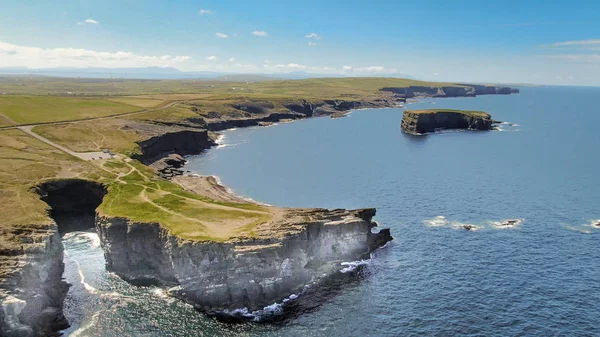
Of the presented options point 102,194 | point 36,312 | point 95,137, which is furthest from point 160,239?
point 95,137

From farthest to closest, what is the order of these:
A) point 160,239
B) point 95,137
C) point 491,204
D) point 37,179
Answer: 1. point 95,137
2. point 491,204
3. point 37,179
4. point 160,239

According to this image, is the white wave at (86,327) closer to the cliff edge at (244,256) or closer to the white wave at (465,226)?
the cliff edge at (244,256)

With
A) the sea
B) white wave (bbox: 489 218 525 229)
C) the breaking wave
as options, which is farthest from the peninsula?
white wave (bbox: 489 218 525 229)

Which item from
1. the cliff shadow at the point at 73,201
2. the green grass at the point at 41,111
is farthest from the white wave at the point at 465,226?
the green grass at the point at 41,111

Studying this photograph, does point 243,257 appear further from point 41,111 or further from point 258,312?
point 41,111

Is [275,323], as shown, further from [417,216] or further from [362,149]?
[362,149]

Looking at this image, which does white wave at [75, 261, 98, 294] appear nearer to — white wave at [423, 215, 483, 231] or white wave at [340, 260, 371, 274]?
white wave at [340, 260, 371, 274]

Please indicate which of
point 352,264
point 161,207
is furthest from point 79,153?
point 352,264
